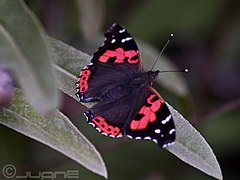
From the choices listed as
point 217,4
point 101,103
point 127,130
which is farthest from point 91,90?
point 217,4

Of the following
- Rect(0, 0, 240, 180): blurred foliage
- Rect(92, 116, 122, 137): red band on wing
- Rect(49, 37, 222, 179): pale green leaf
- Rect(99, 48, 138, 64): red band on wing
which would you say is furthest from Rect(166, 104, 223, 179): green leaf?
Rect(0, 0, 240, 180): blurred foliage

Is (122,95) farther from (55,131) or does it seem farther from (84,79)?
(55,131)

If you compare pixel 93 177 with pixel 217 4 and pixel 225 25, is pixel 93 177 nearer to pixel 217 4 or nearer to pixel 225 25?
pixel 225 25

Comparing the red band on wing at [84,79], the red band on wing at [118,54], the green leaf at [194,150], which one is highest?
the red band on wing at [118,54]

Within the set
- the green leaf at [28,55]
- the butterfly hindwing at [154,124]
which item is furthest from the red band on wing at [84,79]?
the green leaf at [28,55]

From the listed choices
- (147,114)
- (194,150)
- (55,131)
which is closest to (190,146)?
(194,150)

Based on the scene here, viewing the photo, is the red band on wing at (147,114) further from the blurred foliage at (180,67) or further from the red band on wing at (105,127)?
the blurred foliage at (180,67)
